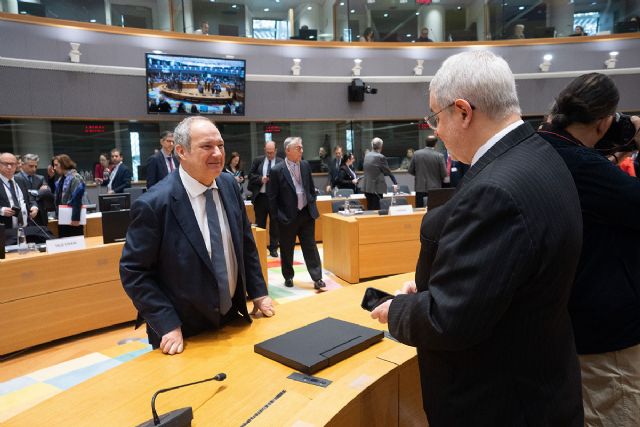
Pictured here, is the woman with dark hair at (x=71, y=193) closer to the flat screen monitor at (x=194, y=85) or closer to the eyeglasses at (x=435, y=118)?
the flat screen monitor at (x=194, y=85)

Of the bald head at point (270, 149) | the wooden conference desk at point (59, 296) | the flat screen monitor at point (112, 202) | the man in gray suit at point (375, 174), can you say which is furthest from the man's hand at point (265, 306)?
the man in gray suit at point (375, 174)

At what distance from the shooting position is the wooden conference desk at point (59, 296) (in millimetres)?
3697

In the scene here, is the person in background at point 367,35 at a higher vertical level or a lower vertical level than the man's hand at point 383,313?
higher

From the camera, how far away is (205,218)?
1856mm

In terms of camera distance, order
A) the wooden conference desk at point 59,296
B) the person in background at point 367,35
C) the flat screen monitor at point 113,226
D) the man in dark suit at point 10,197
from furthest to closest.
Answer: the person in background at point 367,35 → the man in dark suit at point 10,197 → the flat screen monitor at point 113,226 → the wooden conference desk at point 59,296

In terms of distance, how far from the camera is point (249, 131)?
10523 mm

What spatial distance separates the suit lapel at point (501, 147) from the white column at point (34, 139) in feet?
30.2

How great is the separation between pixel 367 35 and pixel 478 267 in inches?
445

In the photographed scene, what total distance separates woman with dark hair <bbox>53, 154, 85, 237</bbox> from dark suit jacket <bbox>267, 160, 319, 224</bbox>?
2.24 meters

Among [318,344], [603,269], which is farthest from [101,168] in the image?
[603,269]

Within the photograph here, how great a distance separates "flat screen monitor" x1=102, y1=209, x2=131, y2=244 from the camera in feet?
14.3

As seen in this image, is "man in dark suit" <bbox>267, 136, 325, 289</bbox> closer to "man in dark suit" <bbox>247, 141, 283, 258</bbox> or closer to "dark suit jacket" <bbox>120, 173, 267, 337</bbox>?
"man in dark suit" <bbox>247, 141, 283, 258</bbox>

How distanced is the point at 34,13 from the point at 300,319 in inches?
349

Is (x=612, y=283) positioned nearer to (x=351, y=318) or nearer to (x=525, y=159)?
(x=525, y=159)
